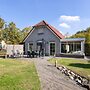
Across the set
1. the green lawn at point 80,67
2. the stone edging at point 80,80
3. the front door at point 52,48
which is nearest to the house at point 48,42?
the front door at point 52,48

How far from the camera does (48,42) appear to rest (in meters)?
39.3

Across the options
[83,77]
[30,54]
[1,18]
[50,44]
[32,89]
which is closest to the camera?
[32,89]

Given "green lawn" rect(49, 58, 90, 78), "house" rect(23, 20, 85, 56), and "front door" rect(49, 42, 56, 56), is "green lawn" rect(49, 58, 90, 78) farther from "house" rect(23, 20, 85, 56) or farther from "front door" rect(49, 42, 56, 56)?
"front door" rect(49, 42, 56, 56)

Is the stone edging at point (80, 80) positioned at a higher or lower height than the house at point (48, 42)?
lower

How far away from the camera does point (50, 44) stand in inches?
1548

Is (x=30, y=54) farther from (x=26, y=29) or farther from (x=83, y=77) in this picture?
(x=26, y=29)

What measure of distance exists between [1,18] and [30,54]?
2633 centimetres

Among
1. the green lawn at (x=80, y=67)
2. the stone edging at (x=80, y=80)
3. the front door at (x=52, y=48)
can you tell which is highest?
the front door at (x=52, y=48)

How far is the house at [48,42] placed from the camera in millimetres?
37781

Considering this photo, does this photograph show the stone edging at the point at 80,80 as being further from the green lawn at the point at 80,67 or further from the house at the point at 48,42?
the house at the point at 48,42

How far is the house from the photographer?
124 ft

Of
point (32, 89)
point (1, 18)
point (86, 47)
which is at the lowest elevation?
point (32, 89)

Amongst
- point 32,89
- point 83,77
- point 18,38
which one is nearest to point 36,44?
point 18,38

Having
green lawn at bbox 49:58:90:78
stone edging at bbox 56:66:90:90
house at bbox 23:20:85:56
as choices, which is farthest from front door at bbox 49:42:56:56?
stone edging at bbox 56:66:90:90
